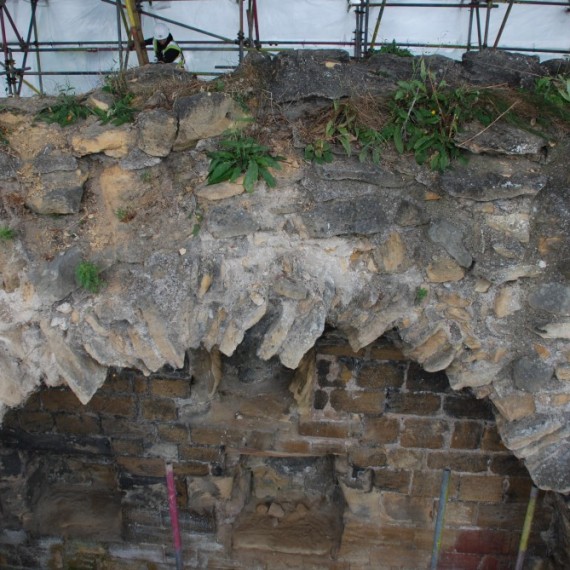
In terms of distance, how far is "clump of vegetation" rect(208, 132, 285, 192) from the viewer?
8.30 ft

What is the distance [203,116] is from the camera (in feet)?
8.25

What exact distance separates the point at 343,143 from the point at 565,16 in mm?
3479

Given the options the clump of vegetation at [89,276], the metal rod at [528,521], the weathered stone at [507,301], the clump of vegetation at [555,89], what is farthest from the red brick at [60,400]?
the clump of vegetation at [555,89]

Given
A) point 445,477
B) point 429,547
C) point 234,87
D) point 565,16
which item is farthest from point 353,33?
point 429,547

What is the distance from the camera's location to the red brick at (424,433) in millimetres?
3801

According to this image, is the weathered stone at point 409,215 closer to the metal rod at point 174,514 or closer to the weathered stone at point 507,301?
the weathered stone at point 507,301

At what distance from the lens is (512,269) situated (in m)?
2.64

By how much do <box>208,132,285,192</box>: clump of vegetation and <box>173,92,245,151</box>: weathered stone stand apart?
0.23 ft

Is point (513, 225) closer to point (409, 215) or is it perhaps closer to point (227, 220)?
point (409, 215)

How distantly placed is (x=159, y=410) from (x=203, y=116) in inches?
88.5

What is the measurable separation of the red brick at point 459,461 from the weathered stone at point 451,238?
5.85 ft

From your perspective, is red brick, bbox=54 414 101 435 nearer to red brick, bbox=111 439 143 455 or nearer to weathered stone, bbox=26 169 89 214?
red brick, bbox=111 439 143 455

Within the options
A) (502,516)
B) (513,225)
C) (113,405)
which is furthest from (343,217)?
(502,516)

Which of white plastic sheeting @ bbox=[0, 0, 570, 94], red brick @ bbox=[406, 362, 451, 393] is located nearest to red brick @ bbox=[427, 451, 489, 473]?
red brick @ bbox=[406, 362, 451, 393]
